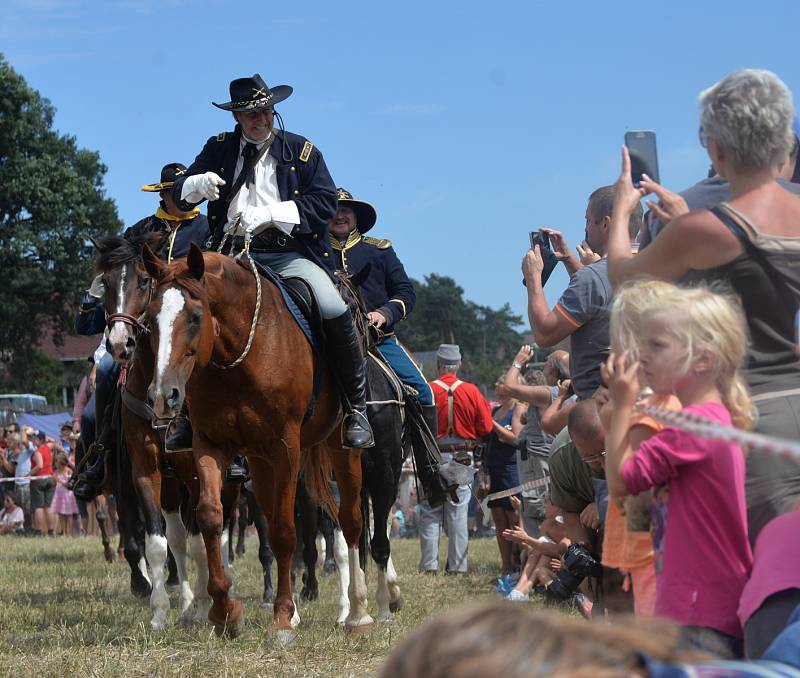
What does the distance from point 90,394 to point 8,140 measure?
4380 centimetres

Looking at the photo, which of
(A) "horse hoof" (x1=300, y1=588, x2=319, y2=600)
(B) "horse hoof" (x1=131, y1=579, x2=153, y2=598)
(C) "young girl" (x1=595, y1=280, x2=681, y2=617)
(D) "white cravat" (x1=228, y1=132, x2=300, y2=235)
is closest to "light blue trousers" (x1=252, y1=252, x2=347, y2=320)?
(D) "white cravat" (x1=228, y1=132, x2=300, y2=235)

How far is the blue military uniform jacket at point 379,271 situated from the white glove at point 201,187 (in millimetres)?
2273

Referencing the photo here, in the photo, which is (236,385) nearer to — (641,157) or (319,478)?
(319,478)

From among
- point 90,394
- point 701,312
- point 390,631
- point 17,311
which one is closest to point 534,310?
point 701,312

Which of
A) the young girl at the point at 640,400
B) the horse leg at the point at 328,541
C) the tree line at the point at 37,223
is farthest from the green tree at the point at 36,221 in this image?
the young girl at the point at 640,400

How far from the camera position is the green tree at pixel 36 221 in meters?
53.3

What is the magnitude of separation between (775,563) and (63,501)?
77.0 feet

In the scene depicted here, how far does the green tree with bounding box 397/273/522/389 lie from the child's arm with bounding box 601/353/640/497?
120 m

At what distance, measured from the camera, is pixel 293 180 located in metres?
8.17

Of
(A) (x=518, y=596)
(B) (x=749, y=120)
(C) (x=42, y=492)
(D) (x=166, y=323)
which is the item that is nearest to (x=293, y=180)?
(D) (x=166, y=323)

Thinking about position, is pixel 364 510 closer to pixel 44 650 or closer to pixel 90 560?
pixel 44 650

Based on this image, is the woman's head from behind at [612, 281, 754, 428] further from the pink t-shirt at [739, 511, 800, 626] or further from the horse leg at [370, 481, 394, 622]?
the horse leg at [370, 481, 394, 622]

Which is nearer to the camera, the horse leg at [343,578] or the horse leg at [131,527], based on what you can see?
the horse leg at [343,578]

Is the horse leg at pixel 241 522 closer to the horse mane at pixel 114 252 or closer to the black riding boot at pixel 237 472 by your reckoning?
the black riding boot at pixel 237 472
